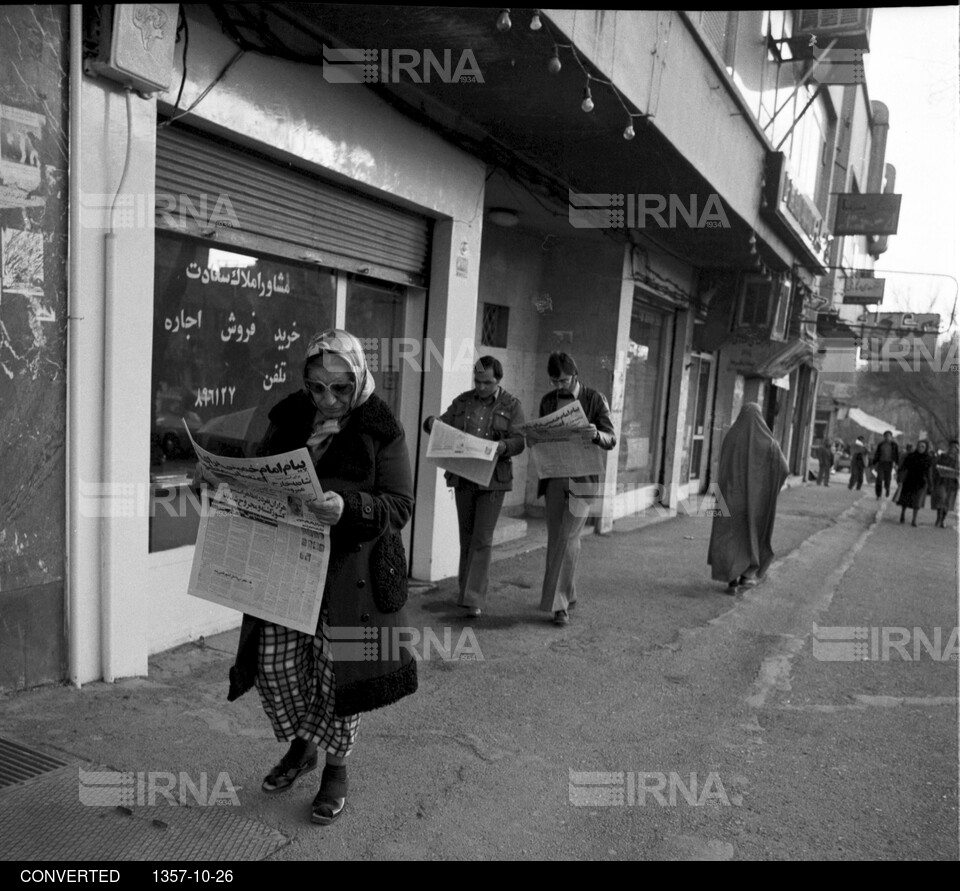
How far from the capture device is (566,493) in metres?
5.61

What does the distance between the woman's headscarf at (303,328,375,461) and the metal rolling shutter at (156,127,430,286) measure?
2057 mm

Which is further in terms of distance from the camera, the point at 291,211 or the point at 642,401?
the point at 642,401

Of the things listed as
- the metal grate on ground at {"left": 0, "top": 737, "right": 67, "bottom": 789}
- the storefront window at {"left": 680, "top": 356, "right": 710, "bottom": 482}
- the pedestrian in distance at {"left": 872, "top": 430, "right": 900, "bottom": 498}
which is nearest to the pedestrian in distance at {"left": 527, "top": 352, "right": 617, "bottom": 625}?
the metal grate on ground at {"left": 0, "top": 737, "right": 67, "bottom": 789}

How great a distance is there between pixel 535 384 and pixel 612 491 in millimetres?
1717

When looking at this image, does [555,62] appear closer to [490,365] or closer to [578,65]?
[578,65]

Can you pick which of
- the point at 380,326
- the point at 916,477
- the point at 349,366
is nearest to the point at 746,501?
the point at 380,326

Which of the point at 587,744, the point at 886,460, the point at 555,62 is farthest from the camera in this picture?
the point at 886,460

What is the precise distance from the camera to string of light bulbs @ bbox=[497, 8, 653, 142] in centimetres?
435

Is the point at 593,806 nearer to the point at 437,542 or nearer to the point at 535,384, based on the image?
the point at 437,542

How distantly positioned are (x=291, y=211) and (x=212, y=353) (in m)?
1.08

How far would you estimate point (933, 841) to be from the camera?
3150 mm

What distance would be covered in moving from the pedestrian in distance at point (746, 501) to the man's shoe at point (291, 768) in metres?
4.95

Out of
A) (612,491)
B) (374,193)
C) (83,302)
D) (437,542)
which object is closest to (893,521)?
(612,491)

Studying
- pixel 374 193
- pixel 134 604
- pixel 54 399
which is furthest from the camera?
pixel 374 193
